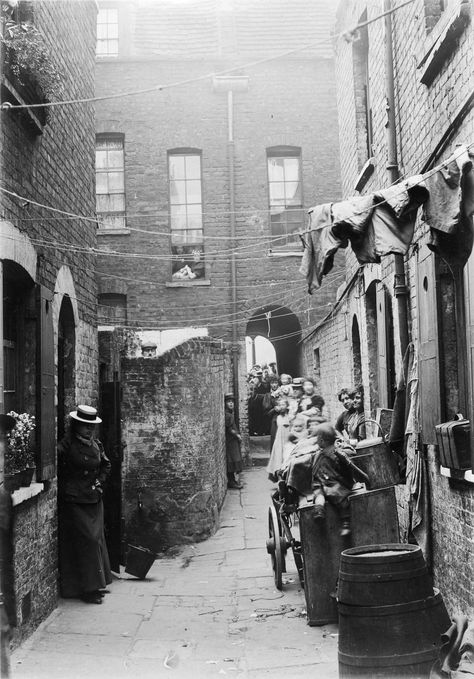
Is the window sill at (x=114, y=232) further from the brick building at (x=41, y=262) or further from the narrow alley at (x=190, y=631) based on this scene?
the narrow alley at (x=190, y=631)

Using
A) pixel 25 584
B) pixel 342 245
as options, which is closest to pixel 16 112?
pixel 342 245

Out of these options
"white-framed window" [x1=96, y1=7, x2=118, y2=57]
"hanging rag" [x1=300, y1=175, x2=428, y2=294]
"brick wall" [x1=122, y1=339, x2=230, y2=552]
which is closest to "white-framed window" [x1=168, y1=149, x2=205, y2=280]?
"white-framed window" [x1=96, y1=7, x2=118, y2=57]

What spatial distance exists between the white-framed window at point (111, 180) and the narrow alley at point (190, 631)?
11604 mm

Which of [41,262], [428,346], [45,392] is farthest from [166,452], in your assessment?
[428,346]

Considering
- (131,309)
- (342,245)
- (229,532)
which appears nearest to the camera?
(342,245)

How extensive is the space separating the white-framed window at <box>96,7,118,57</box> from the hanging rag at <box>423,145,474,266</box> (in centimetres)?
1783

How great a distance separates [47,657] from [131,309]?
1376cm

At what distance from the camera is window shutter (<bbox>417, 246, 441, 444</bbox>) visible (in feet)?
21.5

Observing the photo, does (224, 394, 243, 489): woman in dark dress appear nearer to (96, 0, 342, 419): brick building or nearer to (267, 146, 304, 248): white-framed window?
(96, 0, 342, 419): brick building

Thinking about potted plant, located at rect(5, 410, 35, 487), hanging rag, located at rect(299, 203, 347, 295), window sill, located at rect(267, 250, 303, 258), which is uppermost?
window sill, located at rect(267, 250, 303, 258)

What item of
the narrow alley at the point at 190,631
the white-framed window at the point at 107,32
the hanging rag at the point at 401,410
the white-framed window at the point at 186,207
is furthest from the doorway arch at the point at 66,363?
the white-framed window at the point at 107,32

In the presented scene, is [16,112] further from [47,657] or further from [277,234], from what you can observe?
[277,234]

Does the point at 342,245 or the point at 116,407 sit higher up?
the point at 342,245

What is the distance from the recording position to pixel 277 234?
20.4 metres
